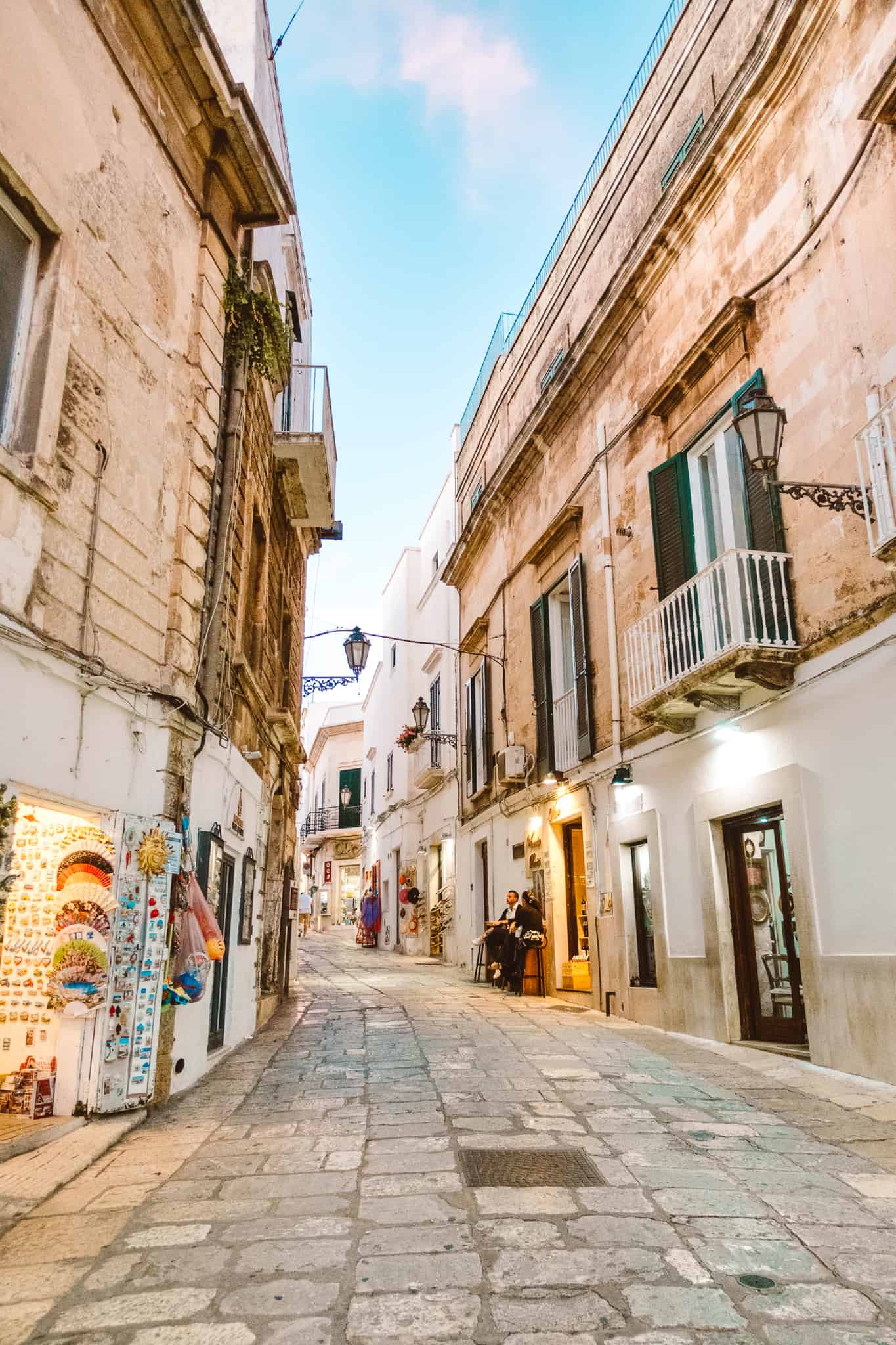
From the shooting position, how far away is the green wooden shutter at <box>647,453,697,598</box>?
9.96 m

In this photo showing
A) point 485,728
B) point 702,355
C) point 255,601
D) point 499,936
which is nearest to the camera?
point 702,355

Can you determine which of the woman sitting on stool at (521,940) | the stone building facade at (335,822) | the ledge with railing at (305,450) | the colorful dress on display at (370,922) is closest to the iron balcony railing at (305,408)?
the ledge with railing at (305,450)

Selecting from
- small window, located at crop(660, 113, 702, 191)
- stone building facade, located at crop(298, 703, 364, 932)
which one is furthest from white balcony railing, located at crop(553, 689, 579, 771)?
stone building facade, located at crop(298, 703, 364, 932)

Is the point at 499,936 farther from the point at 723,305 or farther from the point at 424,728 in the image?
the point at 723,305

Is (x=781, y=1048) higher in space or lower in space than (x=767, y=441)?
lower

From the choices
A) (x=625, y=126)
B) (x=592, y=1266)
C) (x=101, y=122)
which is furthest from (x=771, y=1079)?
(x=625, y=126)

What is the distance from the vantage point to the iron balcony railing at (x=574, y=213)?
38.6 feet

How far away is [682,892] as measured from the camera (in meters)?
9.45

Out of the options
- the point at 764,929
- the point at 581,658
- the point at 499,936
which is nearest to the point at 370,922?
the point at 499,936

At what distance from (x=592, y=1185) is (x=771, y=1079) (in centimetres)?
328

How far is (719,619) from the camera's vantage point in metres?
8.77

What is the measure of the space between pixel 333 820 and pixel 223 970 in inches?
1327

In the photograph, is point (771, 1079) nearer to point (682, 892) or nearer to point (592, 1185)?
point (682, 892)

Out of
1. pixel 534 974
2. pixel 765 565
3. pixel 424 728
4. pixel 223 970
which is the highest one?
pixel 424 728
